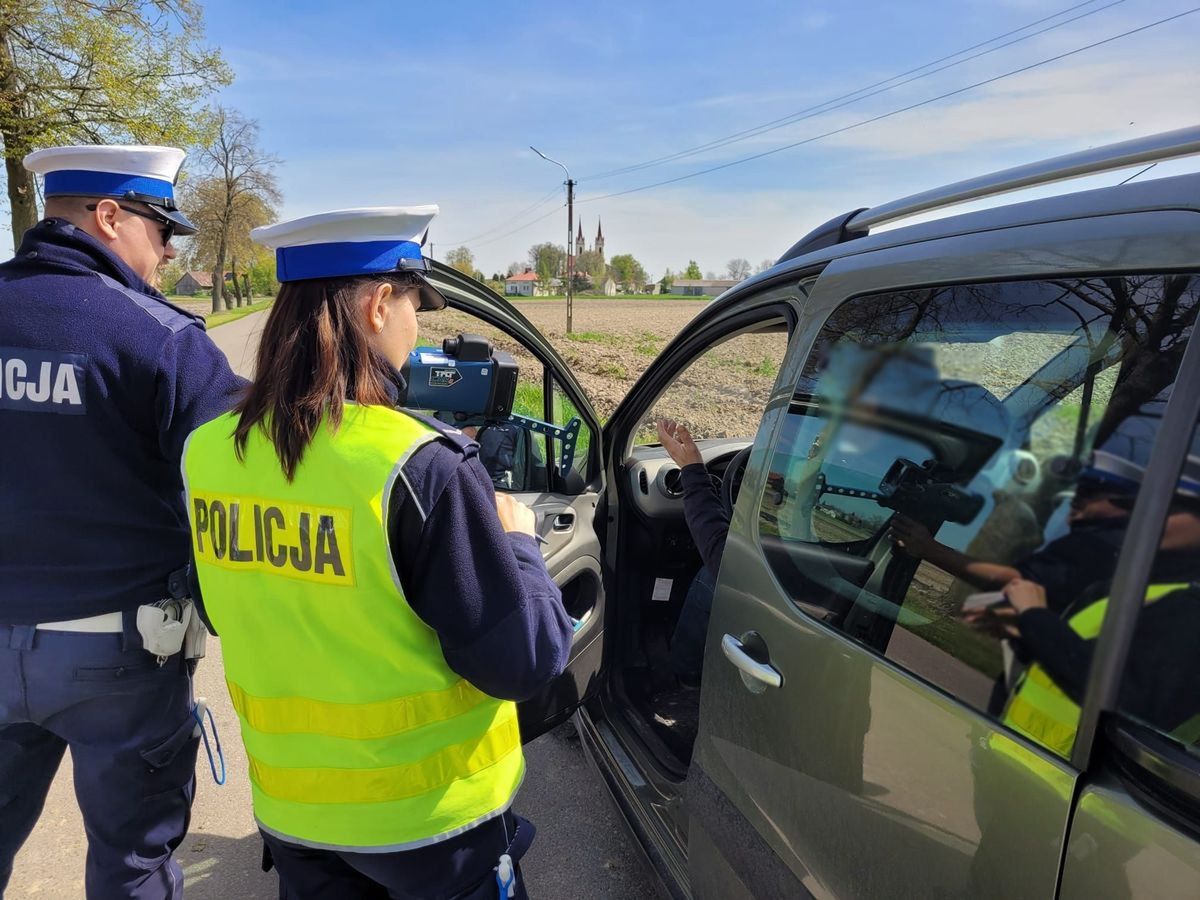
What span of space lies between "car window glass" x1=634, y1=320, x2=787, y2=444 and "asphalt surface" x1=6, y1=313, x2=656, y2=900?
360cm

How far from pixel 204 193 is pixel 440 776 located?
5299 centimetres

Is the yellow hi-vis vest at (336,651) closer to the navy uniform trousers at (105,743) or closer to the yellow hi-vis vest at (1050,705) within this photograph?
the navy uniform trousers at (105,743)

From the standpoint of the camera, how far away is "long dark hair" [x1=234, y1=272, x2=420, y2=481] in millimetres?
1268

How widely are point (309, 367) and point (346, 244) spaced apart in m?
0.23

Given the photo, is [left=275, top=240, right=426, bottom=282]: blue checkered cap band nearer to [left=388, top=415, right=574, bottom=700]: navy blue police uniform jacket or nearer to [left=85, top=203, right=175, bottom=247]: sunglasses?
[left=388, top=415, right=574, bottom=700]: navy blue police uniform jacket

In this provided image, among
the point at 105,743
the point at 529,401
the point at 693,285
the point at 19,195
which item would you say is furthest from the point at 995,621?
the point at 693,285

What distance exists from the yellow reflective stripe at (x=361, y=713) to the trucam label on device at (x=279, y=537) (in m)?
0.24

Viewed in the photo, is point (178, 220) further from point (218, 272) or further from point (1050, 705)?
point (218, 272)

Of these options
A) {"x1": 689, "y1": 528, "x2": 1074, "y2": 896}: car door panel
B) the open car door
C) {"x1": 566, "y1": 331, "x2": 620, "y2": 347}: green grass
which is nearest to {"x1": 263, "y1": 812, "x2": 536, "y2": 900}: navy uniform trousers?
{"x1": 689, "y1": 528, "x2": 1074, "y2": 896}: car door panel

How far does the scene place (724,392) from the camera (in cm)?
1308

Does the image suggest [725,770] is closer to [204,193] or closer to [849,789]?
[849,789]

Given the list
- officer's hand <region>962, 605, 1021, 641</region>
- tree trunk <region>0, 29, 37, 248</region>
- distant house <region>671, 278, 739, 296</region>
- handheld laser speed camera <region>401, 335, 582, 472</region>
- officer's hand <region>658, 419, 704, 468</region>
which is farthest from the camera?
distant house <region>671, 278, 739, 296</region>

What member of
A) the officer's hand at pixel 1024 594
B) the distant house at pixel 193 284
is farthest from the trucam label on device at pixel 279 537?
the distant house at pixel 193 284

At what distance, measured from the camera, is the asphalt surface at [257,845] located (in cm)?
252
